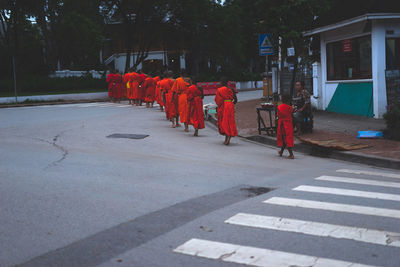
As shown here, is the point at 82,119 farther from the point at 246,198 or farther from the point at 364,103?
the point at 246,198

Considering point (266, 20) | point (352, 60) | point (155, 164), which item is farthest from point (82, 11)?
point (155, 164)

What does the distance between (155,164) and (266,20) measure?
1249 cm

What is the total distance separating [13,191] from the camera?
24.8 feet

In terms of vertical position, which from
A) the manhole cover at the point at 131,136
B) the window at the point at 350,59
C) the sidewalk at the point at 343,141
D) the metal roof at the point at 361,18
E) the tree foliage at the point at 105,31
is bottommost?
the sidewalk at the point at 343,141

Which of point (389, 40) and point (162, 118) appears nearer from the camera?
point (389, 40)

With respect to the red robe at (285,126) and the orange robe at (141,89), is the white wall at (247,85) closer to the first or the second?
the orange robe at (141,89)

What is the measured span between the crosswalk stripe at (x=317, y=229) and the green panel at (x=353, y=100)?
12.3 metres

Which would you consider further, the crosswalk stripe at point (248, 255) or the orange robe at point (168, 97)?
the orange robe at point (168, 97)

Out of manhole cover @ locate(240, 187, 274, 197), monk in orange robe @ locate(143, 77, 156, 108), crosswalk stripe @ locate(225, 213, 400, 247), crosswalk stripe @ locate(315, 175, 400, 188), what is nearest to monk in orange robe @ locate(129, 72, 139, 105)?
monk in orange robe @ locate(143, 77, 156, 108)

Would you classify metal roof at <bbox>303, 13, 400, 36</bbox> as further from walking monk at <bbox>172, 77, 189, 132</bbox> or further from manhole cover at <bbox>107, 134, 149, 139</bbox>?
manhole cover at <bbox>107, 134, 149, 139</bbox>

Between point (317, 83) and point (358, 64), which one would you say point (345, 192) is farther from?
point (317, 83)

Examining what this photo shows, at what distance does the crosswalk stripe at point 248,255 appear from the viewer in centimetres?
466

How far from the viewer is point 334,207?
6688 mm

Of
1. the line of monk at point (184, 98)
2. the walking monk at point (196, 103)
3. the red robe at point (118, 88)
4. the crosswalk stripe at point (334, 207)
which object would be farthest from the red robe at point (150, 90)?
the crosswalk stripe at point (334, 207)
